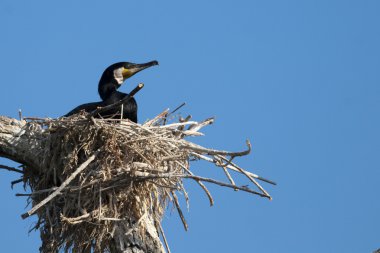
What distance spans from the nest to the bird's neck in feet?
4.94

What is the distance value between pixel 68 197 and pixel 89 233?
26cm

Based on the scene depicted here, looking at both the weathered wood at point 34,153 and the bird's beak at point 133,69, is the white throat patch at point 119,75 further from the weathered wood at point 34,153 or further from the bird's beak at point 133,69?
the weathered wood at point 34,153

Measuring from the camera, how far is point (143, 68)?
703 cm

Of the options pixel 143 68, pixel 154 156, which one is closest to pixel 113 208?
pixel 154 156

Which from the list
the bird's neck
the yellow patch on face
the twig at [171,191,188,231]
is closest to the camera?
the twig at [171,191,188,231]

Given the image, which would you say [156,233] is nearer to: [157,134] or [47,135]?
[157,134]

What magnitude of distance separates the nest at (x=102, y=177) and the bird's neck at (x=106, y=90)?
1.51 metres

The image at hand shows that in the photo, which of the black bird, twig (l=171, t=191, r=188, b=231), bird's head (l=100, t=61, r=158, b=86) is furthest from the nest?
bird's head (l=100, t=61, r=158, b=86)

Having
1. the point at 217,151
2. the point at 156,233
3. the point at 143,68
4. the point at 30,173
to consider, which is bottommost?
the point at 156,233

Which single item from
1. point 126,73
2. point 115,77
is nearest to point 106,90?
point 115,77

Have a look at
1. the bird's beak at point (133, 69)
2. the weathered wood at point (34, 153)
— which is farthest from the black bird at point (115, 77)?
the weathered wood at point (34, 153)

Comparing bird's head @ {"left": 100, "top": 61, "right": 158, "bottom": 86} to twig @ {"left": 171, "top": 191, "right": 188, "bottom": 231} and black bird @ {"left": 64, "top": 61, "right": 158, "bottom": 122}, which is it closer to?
black bird @ {"left": 64, "top": 61, "right": 158, "bottom": 122}

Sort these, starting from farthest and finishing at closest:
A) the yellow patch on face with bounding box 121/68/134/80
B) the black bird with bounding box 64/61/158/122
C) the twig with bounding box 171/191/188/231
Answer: the yellow patch on face with bounding box 121/68/134/80 → the black bird with bounding box 64/61/158/122 → the twig with bounding box 171/191/188/231

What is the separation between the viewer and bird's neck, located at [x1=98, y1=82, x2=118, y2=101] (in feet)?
21.9
